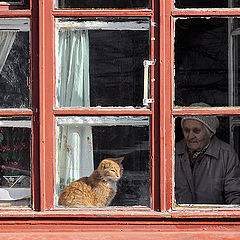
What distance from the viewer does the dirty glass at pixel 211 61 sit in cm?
396

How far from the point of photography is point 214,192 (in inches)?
129

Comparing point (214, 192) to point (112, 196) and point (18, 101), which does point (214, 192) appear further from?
point (18, 101)

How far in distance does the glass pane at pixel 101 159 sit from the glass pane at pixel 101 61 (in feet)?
0.43

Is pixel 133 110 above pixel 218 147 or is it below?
above

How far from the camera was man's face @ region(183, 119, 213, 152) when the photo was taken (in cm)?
348

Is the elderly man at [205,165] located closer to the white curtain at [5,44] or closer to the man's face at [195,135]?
the man's face at [195,135]

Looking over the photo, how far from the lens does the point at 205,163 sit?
3.51m

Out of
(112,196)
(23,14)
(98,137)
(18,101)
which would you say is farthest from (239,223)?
(23,14)

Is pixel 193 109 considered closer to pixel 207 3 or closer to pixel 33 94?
pixel 33 94

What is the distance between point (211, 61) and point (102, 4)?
4.67 ft

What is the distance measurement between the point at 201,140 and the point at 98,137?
929 mm

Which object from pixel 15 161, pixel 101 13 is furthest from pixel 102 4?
pixel 15 161

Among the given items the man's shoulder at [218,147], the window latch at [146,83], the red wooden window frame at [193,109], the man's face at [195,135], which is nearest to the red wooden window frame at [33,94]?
the window latch at [146,83]

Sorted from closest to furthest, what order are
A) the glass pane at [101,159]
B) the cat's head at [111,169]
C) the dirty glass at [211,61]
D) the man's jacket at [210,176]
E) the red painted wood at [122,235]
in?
the red painted wood at [122,235], the glass pane at [101,159], the cat's head at [111,169], the man's jacket at [210,176], the dirty glass at [211,61]
